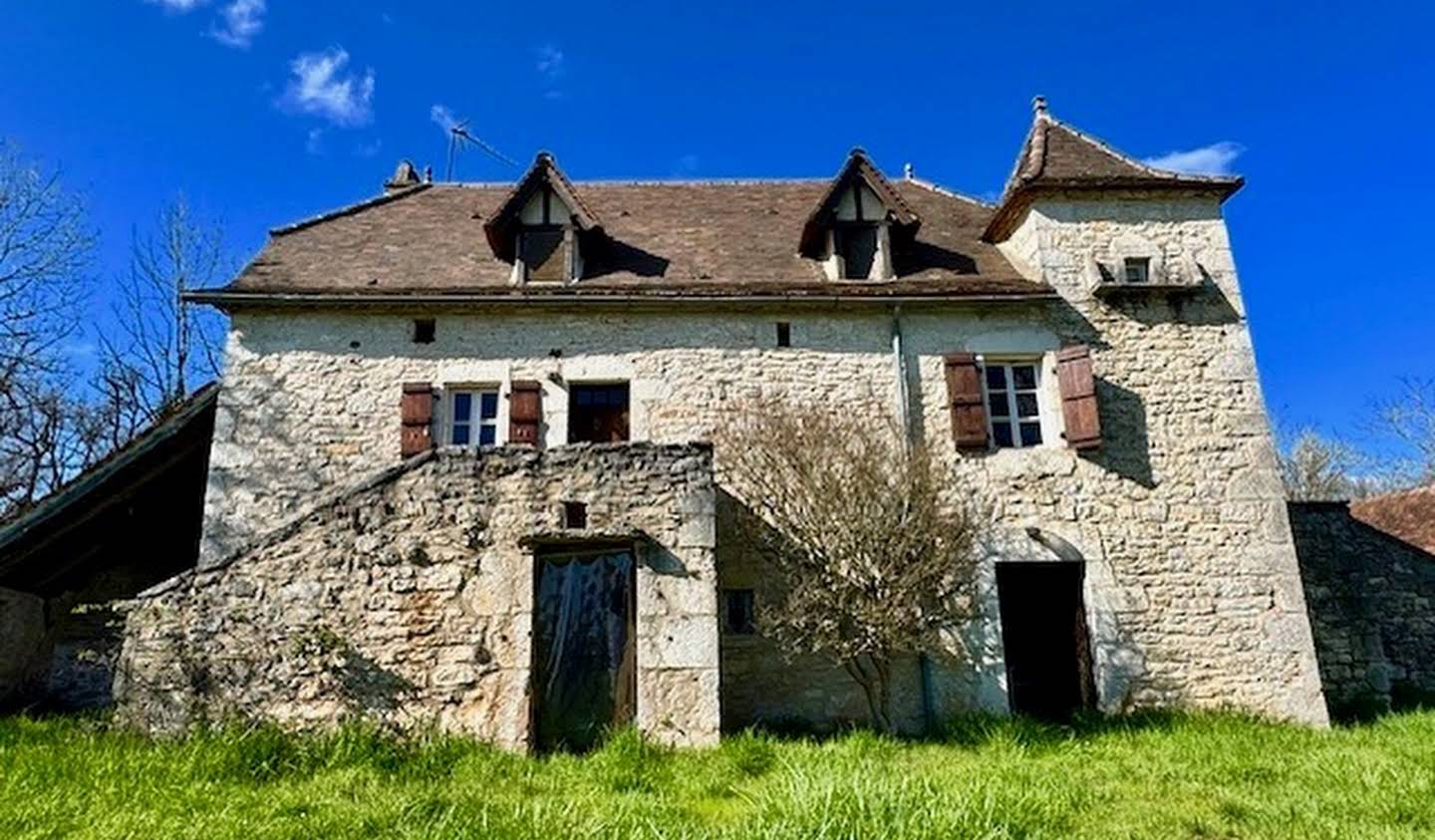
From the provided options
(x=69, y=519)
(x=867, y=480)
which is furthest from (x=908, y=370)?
(x=69, y=519)

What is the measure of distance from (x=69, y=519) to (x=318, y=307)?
369cm

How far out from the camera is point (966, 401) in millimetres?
10523

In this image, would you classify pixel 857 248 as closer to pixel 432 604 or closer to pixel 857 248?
pixel 857 248

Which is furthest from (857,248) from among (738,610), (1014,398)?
(738,610)

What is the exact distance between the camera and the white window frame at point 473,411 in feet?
34.3

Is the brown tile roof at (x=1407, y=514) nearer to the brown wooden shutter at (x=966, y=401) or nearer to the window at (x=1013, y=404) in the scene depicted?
the window at (x=1013, y=404)

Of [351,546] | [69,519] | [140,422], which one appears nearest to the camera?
[351,546]

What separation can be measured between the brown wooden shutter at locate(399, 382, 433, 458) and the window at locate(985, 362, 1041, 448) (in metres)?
7.04

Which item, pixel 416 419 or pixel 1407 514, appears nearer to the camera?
pixel 416 419

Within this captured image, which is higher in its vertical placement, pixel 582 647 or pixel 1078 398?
pixel 1078 398

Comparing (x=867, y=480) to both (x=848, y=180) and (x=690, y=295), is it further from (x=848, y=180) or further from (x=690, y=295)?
(x=848, y=180)

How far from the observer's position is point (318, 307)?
10.7m

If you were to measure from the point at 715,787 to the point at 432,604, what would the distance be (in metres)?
3.14

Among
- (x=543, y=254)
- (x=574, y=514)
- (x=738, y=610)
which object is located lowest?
(x=738, y=610)
